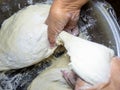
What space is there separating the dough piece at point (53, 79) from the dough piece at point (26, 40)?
0.06 metres

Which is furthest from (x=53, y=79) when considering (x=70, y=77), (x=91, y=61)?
(x=91, y=61)

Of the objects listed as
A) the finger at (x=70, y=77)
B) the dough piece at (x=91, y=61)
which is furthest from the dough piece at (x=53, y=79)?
the dough piece at (x=91, y=61)

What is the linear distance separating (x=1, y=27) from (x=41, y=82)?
0.26 metres

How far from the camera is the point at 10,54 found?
0.92m

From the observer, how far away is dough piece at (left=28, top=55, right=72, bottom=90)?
91 centimetres

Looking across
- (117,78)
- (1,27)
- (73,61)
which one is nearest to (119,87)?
(117,78)

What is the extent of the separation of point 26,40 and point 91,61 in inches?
10.1

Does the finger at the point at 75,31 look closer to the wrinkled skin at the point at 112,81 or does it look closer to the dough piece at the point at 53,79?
the dough piece at the point at 53,79

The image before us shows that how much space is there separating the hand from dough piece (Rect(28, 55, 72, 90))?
3.2 inches

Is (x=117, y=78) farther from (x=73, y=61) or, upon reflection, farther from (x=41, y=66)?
(x=41, y=66)

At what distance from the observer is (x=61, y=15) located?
0.86 m

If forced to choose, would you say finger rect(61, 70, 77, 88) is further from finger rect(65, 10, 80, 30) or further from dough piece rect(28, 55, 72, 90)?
finger rect(65, 10, 80, 30)

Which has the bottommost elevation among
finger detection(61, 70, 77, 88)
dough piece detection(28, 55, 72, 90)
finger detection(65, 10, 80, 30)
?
dough piece detection(28, 55, 72, 90)

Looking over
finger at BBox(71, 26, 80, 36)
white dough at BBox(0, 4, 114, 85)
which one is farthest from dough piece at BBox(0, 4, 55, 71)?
finger at BBox(71, 26, 80, 36)
